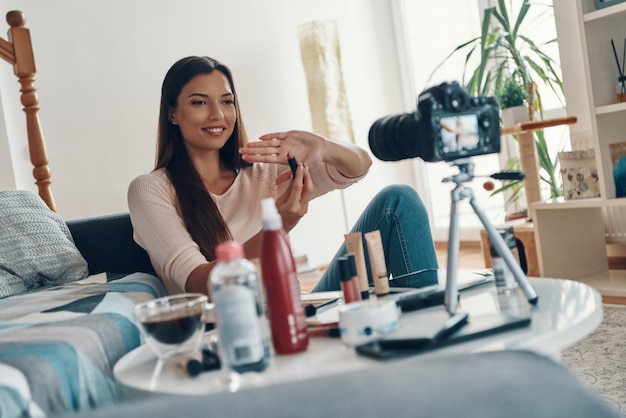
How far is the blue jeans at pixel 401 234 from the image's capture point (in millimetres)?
1530

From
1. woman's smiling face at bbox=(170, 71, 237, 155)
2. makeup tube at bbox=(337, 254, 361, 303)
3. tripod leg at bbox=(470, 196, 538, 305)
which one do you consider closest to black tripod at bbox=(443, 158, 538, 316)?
tripod leg at bbox=(470, 196, 538, 305)

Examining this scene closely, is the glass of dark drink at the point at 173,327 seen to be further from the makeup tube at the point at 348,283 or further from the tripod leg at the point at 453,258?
the tripod leg at the point at 453,258

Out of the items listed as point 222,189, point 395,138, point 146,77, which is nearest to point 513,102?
point 222,189

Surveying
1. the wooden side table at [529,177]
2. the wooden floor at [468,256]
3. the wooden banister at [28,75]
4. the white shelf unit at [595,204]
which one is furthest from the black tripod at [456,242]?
the wooden floor at [468,256]

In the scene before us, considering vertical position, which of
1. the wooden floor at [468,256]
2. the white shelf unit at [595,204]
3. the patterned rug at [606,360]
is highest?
the white shelf unit at [595,204]

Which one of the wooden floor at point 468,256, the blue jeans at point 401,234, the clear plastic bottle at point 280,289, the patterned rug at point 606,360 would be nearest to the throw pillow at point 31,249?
the blue jeans at point 401,234

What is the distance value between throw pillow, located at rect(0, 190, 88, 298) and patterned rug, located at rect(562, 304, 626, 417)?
1.22 m

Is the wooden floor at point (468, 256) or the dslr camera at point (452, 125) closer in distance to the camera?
the dslr camera at point (452, 125)

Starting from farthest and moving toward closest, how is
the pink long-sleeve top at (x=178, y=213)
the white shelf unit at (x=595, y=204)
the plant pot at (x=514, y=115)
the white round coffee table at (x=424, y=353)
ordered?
1. the plant pot at (x=514, y=115)
2. the white shelf unit at (x=595, y=204)
3. the pink long-sleeve top at (x=178, y=213)
4. the white round coffee table at (x=424, y=353)

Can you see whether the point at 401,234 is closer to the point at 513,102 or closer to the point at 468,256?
the point at 513,102

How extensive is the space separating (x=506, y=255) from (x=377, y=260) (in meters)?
0.21

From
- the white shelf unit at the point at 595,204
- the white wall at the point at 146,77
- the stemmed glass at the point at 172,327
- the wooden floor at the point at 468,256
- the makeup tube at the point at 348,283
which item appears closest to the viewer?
the stemmed glass at the point at 172,327

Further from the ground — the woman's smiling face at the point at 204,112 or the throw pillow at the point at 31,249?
the woman's smiling face at the point at 204,112

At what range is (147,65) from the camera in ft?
11.8
